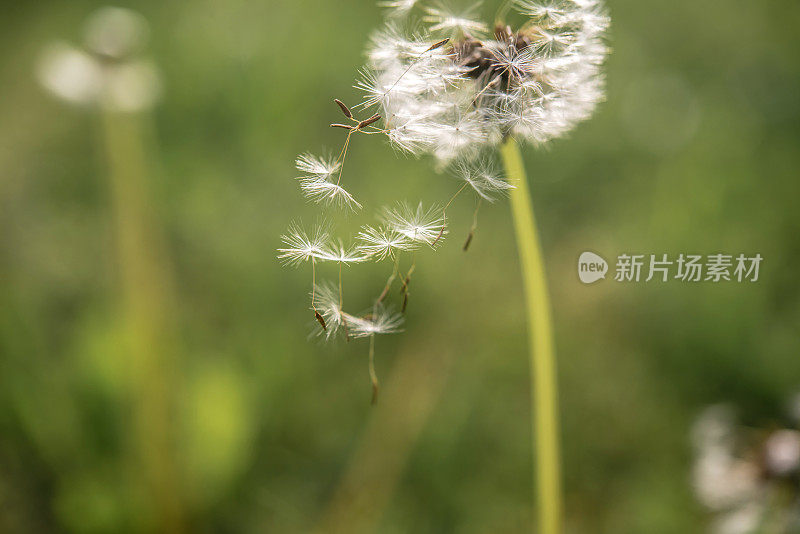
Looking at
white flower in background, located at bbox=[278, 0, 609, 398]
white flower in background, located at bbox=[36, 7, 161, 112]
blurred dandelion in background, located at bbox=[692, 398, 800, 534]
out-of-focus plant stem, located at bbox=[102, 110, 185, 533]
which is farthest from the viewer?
white flower in background, located at bbox=[36, 7, 161, 112]

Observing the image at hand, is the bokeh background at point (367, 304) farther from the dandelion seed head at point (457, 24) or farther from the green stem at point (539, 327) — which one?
the dandelion seed head at point (457, 24)

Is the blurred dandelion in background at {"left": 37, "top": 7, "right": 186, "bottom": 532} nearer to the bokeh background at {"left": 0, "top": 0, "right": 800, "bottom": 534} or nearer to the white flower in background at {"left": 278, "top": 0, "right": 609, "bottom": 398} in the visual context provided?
the bokeh background at {"left": 0, "top": 0, "right": 800, "bottom": 534}

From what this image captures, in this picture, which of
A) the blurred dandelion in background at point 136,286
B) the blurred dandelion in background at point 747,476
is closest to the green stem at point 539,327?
the blurred dandelion in background at point 747,476

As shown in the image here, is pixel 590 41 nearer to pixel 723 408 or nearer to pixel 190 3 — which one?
pixel 723 408

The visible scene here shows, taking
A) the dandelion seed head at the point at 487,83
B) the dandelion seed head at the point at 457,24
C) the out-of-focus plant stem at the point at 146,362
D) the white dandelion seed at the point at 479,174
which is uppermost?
the dandelion seed head at the point at 457,24

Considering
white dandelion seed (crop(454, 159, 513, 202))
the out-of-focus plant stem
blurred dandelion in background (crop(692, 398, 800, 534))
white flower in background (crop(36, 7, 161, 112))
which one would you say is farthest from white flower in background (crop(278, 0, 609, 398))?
white flower in background (crop(36, 7, 161, 112))

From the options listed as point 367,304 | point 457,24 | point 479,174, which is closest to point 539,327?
point 479,174

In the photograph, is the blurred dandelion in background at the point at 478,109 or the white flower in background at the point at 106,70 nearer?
the blurred dandelion in background at the point at 478,109
